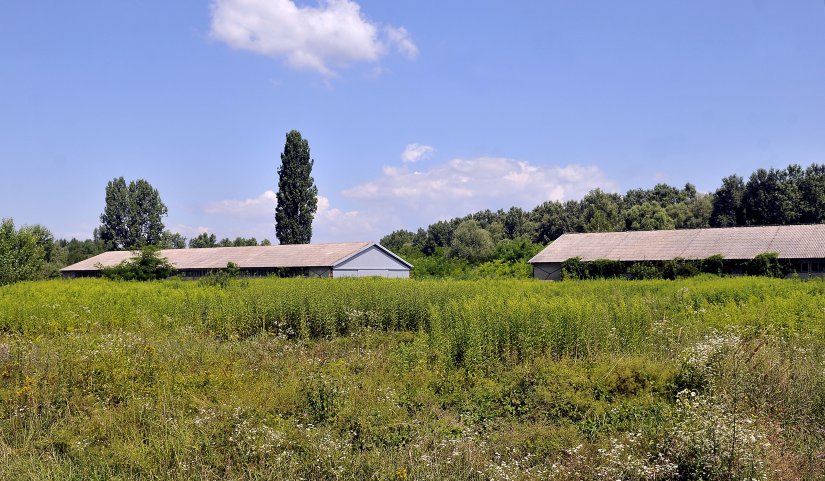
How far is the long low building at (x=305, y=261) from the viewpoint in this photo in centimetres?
4053

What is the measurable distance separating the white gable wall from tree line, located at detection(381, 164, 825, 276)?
3847 millimetres

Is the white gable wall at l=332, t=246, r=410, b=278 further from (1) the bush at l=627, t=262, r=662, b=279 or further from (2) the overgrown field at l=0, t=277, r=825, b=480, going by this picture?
(2) the overgrown field at l=0, t=277, r=825, b=480

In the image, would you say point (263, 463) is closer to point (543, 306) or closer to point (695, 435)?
point (695, 435)

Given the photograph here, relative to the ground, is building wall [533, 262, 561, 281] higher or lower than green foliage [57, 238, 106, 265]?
lower

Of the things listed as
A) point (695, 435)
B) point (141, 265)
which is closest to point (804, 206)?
point (141, 265)

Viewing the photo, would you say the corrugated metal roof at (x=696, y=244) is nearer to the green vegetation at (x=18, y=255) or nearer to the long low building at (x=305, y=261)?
the long low building at (x=305, y=261)

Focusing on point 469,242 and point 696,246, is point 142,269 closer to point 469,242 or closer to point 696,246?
point 696,246

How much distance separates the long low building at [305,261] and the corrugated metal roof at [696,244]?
36.0 feet

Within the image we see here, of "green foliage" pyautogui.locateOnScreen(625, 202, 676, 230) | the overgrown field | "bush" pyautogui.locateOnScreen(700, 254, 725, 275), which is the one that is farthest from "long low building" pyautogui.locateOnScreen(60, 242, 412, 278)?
"green foliage" pyautogui.locateOnScreen(625, 202, 676, 230)

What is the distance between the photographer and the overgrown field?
6.16 m

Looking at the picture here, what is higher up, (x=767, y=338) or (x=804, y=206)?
(x=804, y=206)

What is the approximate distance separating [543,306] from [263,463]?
20.1ft

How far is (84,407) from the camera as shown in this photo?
798 centimetres

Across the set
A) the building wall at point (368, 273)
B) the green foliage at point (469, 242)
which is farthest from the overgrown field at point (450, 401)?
the green foliage at point (469, 242)
